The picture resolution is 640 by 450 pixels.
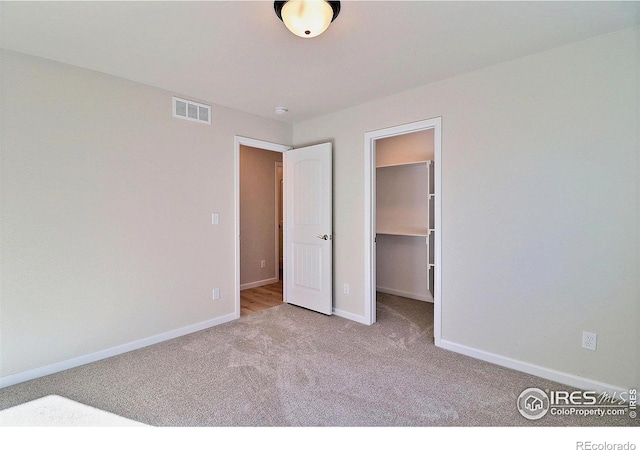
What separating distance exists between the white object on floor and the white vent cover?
8.23 ft

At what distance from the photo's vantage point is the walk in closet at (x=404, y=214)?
4270 millimetres

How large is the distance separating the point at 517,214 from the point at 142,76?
3.35 meters

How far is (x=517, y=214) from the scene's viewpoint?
2.43m

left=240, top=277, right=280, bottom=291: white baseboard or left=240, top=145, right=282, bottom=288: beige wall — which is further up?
left=240, top=145, right=282, bottom=288: beige wall

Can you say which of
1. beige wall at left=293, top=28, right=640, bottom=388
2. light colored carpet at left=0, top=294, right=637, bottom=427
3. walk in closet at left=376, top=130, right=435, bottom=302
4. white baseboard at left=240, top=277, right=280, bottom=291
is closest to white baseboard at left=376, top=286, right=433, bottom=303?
walk in closet at left=376, top=130, right=435, bottom=302

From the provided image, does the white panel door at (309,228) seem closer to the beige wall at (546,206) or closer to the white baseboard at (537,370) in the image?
the beige wall at (546,206)

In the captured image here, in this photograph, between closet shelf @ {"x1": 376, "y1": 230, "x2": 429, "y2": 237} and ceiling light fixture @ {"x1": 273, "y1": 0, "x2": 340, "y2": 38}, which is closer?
ceiling light fixture @ {"x1": 273, "y1": 0, "x2": 340, "y2": 38}

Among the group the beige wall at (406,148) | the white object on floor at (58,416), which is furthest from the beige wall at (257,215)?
the white object on floor at (58,416)

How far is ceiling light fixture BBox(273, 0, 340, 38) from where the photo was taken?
1.63 metres

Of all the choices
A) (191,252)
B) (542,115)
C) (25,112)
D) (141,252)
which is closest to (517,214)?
(542,115)

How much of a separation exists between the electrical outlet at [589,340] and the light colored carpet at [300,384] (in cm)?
35

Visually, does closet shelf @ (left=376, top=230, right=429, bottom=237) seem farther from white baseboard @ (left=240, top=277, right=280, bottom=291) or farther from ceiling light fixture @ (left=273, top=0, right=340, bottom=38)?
ceiling light fixture @ (left=273, top=0, right=340, bottom=38)

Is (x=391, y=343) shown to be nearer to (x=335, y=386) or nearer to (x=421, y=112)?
(x=335, y=386)

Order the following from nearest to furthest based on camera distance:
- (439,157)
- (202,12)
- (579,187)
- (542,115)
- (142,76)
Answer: (202,12), (579,187), (542,115), (142,76), (439,157)
